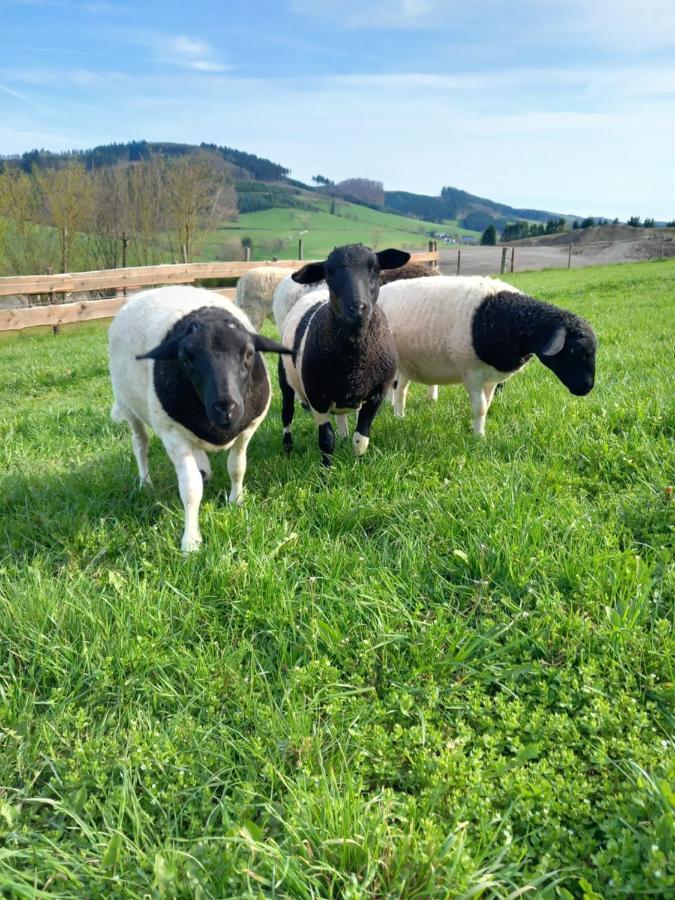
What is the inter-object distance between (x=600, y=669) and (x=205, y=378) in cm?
237

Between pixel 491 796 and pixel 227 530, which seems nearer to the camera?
pixel 491 796

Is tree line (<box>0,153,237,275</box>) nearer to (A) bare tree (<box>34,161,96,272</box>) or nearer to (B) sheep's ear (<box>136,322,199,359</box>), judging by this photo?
(A) bare tree (<box>34,161,96,272</box>)

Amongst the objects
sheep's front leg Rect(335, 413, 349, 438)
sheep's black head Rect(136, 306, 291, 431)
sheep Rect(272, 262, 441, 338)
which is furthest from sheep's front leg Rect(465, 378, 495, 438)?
sheep Rect(272, 262, 441, 338)

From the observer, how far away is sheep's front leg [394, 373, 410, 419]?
5.86 m

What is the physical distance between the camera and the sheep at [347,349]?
14.0 ft

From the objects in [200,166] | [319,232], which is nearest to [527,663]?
[200,166]

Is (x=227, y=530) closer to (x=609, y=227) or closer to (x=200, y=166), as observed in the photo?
(x=200, y=166)

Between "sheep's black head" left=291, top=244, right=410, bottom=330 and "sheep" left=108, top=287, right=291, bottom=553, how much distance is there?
639 mm

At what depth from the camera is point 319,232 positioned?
256 ft

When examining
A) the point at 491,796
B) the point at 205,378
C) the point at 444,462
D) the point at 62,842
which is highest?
the point at 205,378

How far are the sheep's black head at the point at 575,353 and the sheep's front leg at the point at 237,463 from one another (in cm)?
240

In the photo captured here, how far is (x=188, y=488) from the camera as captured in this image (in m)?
3.47

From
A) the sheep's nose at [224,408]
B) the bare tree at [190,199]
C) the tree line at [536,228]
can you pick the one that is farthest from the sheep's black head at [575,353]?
the tree line at [536,228]

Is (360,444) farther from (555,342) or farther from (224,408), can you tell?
(555,342)
